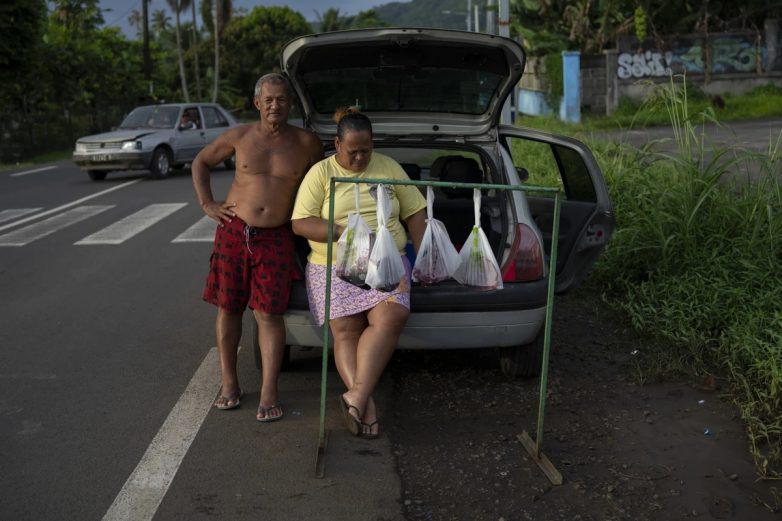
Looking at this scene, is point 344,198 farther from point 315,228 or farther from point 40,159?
point 40,159

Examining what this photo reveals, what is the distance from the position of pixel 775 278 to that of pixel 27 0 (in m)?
25.3

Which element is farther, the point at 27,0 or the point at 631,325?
the point at 27,0

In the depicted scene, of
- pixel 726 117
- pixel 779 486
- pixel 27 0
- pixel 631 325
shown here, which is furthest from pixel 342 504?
pixel 27 0

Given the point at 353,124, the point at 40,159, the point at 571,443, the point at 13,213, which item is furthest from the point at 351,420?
the point at 40,159

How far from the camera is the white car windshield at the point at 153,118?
2025cm

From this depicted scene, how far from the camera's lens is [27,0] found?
2666 cm

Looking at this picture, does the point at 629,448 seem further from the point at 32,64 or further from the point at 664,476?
the point at 32,64

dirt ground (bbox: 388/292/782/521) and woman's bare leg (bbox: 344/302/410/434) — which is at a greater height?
woman's bare leg (bbox: 344/302/410/434)

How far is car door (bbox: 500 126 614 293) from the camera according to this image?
6.00m

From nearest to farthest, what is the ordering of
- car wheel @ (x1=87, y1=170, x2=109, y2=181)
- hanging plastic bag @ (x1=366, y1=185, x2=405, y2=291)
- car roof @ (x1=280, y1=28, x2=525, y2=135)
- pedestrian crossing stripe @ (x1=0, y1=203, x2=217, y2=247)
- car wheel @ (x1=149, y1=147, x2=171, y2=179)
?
hanging plastic bag @ (x1=366, y1=185, x2=405, y2=291) < car roof @ (x1=280, y1=28, x2=525, y2=135) < pedestrian crossing stripe @ (x1=0, y1=203, x2=217, y2=247) < car wheel @ (x1=149, y1=147, x2=171, y2=179) < car wheel @ (x1=87, y1=170, x2=109, y2=181)

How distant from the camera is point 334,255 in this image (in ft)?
15.8

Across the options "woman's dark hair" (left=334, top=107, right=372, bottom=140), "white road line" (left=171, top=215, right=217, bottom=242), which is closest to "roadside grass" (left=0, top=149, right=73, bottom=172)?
"white road line" (left=171, top=215, right=217, bottom=242)

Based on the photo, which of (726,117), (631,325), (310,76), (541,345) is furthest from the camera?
(726,117)

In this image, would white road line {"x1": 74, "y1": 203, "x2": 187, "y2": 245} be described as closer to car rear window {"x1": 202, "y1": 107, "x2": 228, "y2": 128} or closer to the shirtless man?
the shirtless man
